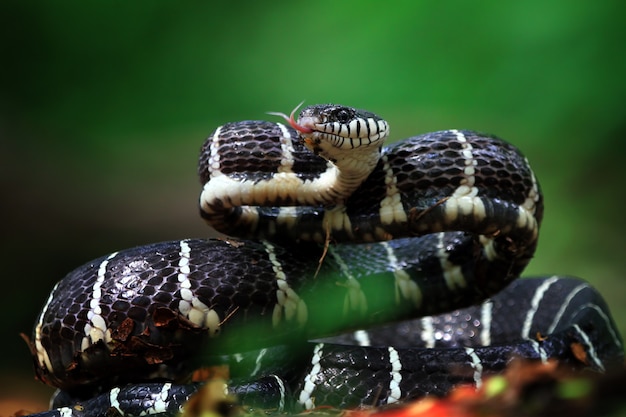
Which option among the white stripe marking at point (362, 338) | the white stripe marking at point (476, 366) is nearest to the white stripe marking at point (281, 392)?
the white stripe marking at point (476, 366)

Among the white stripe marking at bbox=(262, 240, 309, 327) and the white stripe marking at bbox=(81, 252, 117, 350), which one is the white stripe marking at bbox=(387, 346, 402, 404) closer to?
the white stripe marking at bbox=(262, 240, 309, 327)

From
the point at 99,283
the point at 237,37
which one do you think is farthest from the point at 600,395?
the point at 237,37

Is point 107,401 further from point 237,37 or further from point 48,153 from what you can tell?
point 48,153

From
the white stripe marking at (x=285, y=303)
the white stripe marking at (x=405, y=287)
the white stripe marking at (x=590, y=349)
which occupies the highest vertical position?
the white stripe marking at (x=285, y=303)

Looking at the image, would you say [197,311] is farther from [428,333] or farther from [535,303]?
[535,303]

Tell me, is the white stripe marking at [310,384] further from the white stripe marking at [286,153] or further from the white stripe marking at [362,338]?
the white stripe marking at [362,338]
